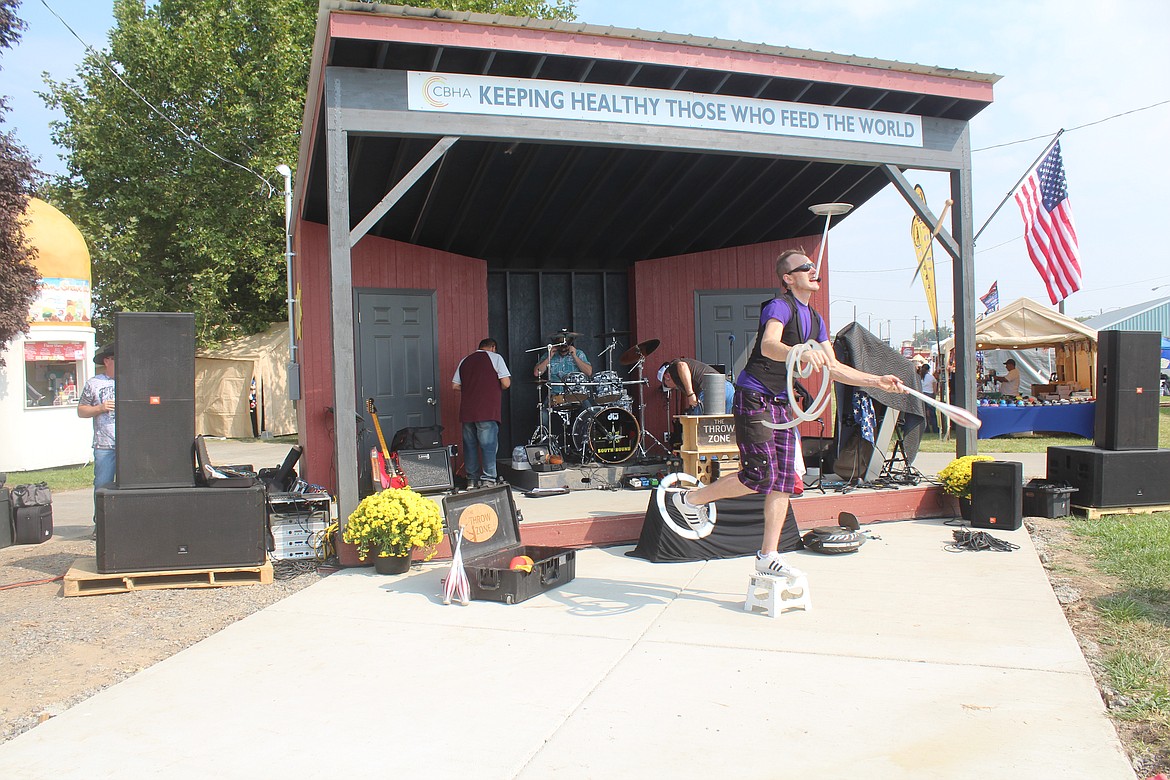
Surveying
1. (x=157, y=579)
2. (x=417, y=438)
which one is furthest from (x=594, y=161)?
(x=157, y=579)

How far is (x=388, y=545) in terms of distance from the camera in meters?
5.45

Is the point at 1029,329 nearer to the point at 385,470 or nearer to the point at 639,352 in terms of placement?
the point at 639,352

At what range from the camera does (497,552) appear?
17.5ft

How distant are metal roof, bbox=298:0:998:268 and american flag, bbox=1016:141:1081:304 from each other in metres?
3.87

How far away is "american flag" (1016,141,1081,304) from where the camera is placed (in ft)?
38.0

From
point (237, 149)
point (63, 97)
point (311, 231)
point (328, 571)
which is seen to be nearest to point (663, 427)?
point (311, 231)

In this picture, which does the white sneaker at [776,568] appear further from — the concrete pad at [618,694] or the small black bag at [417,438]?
the small black bag at [417,438]

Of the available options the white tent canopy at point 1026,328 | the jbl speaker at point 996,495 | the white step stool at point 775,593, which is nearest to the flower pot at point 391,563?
the white step stool at point 775,593

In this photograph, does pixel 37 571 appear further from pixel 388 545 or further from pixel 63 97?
pixel 63 97

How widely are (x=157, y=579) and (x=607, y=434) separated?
5276 mm

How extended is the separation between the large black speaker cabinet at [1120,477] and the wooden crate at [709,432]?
3041mm

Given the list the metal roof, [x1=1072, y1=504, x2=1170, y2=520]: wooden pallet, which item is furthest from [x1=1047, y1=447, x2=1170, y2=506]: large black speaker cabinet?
the metal roof

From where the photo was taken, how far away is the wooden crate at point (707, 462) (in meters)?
7.95

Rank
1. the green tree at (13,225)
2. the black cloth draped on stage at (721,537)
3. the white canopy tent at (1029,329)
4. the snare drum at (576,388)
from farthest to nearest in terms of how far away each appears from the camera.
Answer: the white canopy tent at (1029,329), the green tree at (13,225), the snare drum at (576,388), the black cloth draped on stage at (721,537)
